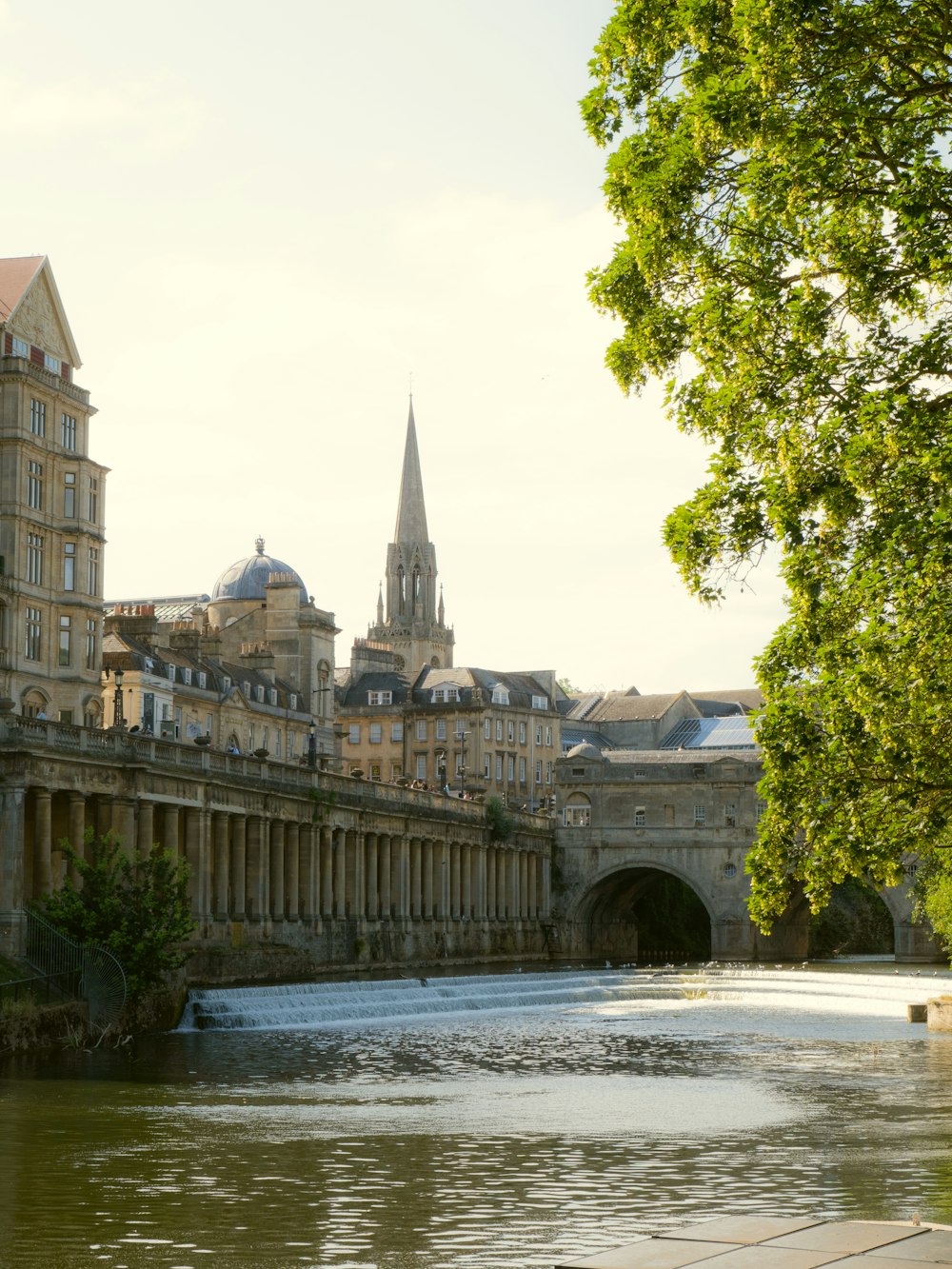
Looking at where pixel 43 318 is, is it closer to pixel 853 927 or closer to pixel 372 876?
pixel 372 876

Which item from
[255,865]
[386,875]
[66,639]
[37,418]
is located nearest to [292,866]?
[255,865]

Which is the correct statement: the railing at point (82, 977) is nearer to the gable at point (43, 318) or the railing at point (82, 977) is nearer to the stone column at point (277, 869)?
the stone column at point (277, 869)

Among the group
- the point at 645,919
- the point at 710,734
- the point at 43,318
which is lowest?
the point at 645,919

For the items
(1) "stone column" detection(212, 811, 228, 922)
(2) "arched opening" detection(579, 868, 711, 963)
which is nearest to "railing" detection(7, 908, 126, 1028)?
(1) "stone column" detection(212, 811, 228, 922)

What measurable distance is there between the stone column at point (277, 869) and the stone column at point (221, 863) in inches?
194

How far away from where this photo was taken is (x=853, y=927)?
11956 centimetres

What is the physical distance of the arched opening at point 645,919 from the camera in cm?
11225

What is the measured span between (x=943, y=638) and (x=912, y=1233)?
7.01 metres

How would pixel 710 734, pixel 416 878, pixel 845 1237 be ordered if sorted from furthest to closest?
pixel 710 734 → pixel 416 878 → pixel 845 1237

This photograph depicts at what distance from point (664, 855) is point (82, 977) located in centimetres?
6600

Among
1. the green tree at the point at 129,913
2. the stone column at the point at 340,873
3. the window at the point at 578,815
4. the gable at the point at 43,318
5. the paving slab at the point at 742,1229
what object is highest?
the gable at the point at 43,318

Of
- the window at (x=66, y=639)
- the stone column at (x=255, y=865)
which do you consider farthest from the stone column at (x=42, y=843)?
the window at (x=66, y=639)

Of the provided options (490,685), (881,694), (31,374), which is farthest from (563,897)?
(881,694)

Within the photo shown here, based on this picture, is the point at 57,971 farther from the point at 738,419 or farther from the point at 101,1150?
the point at 738,419
